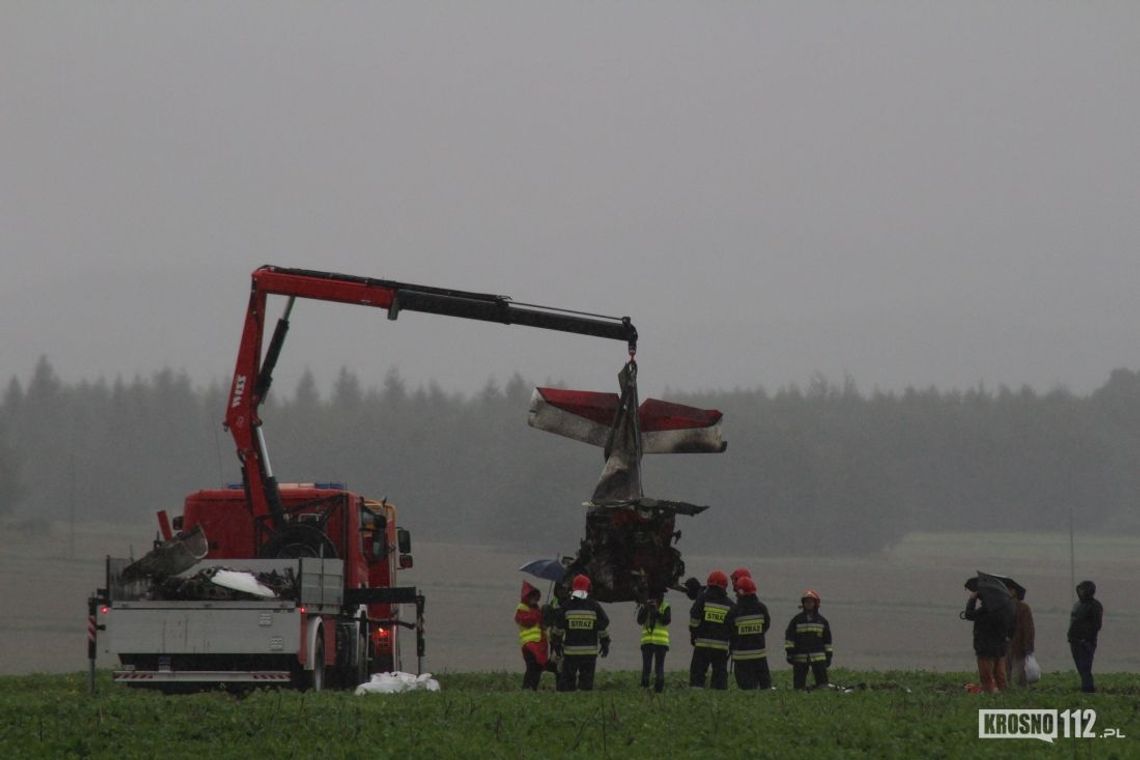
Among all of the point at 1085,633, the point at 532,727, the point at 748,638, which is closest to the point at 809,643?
the point at 748,638

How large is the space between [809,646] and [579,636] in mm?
3391

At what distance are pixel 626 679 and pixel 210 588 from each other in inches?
293

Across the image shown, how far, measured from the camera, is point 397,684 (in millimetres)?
24344

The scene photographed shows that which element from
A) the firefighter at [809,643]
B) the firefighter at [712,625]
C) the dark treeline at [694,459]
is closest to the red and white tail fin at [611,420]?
the firefighter at [712,625]

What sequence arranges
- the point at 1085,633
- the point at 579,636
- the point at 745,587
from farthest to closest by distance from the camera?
the point at 1085,633
the point at 745,587
the point at 579,636

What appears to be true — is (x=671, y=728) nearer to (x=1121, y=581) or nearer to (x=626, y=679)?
(x=626, y=679)

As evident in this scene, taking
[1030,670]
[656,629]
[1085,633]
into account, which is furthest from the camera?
[1030,670]

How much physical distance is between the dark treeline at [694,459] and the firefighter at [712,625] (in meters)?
78.8

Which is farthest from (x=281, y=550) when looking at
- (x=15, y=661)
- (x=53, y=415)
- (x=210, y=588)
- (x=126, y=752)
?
(x=53, y=415)

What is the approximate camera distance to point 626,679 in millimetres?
27906

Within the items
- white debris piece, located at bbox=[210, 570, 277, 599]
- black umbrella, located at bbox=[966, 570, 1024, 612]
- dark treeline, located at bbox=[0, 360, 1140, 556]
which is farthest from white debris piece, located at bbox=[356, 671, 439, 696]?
dark treeline, located at bbox=[0, 360, 1140, 556]

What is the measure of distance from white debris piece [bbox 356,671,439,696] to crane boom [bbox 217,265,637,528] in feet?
10.6

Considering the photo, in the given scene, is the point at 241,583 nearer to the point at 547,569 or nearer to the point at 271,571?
the point at 271,571

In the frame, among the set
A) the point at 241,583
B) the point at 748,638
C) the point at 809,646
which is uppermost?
the point at 241,583
